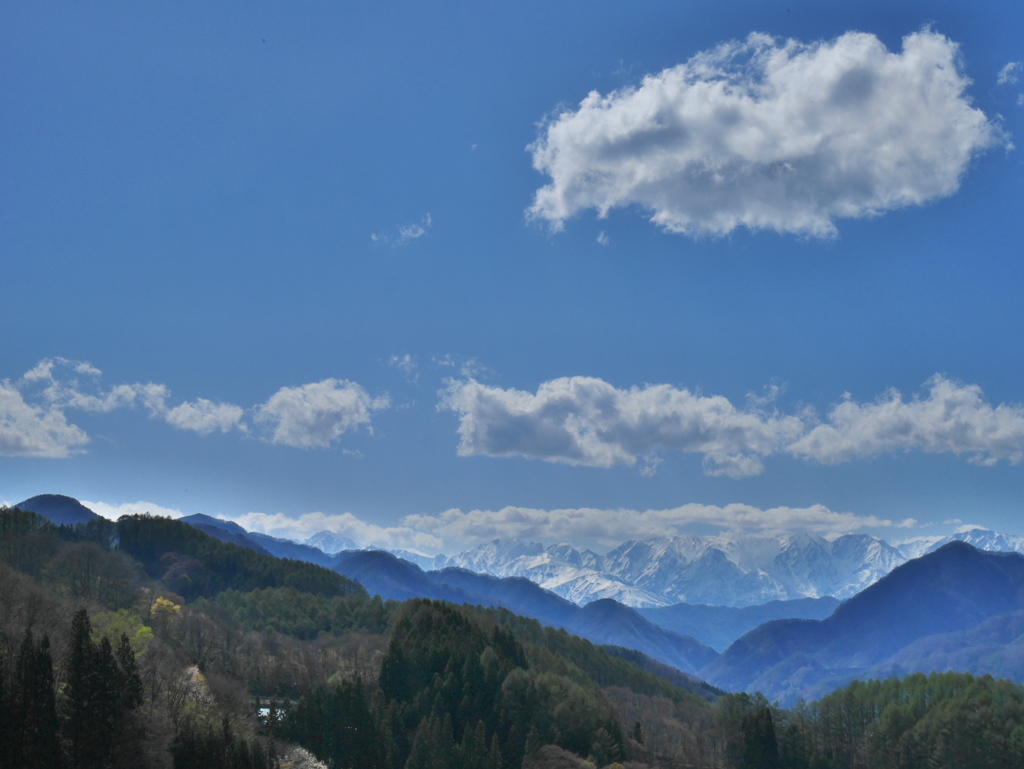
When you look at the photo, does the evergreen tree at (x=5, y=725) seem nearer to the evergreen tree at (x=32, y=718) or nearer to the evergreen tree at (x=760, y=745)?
the evergreen tree at (x=32, y=718)

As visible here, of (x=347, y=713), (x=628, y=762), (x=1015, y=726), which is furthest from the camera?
(x=1015, y=726)

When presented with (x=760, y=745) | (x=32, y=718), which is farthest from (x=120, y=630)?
(x=760, y=745)

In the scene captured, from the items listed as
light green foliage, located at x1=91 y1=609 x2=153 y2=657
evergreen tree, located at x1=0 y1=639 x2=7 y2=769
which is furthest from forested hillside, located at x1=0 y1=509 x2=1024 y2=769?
light green foliage, located at x1=91 y1=609 x2=153 y2=657

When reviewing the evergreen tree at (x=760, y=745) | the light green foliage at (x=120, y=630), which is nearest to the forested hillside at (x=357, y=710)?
the evergreen tree at (x=760, y=745)

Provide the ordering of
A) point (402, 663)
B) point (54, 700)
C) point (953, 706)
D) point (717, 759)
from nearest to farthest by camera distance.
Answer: point (54, 700)
point (402, 663)
point (953, 706)
point (717, 759)

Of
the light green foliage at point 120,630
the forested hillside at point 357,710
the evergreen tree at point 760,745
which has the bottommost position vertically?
the evergreen tree at point 760,745

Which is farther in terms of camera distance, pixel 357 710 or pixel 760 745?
pixel 760 745

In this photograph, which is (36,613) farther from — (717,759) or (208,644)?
(717,759)

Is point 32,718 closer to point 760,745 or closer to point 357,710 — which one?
point 357,710

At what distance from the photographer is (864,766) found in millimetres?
187375

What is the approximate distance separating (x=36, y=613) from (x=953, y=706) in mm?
175548

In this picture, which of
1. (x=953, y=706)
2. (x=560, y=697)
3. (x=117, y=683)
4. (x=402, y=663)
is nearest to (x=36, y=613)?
(x=117, y=683)

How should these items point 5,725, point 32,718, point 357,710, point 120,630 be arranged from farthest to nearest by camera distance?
point 357,710, point 120,630, point 32,718, point 5,725

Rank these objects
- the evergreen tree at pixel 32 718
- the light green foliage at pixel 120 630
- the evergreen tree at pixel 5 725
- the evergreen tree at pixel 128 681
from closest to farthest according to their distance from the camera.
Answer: the evergreen tree at pixel 5 725, the evergreen tree at pixel 32 718, the evergreen tree at pixel 128 681, the light green foliage at pixel 120 630
